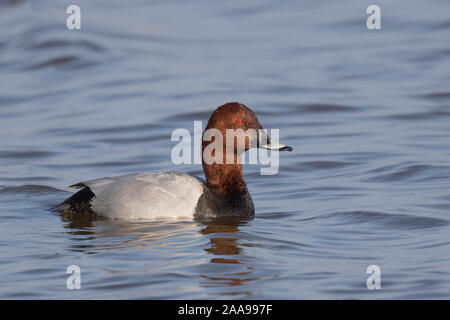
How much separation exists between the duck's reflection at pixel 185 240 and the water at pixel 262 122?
25 millimetres

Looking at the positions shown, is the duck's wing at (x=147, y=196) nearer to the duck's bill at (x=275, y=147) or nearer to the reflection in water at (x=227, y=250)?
the reflection in water at (x=227, y=250)

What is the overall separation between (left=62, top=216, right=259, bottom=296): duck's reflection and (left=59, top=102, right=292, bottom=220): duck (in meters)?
0.10

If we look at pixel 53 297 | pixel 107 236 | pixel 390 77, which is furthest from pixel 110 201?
pixel 390 77

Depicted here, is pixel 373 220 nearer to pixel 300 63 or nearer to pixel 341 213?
pixel 341 213

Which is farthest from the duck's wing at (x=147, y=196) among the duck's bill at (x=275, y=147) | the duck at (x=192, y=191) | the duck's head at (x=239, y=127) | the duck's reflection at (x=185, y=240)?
the duck's bill at (x=275, y=147)

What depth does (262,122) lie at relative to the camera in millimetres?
13195

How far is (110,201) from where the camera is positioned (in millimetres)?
8359

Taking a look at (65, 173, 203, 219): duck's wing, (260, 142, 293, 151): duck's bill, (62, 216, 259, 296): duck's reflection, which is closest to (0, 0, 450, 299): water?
(62, 216, 259, 296): duck's reflection

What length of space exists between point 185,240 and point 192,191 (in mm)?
778

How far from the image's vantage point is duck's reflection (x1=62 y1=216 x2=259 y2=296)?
22.1ft

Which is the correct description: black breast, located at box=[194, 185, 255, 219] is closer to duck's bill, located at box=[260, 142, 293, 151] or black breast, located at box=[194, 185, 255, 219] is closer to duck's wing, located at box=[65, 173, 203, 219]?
duck's wing, located at box=[65, 173, 203, 219]

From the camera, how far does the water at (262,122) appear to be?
22.4ft

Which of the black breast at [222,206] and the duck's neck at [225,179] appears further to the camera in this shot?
the duck's neck at [225,179]
